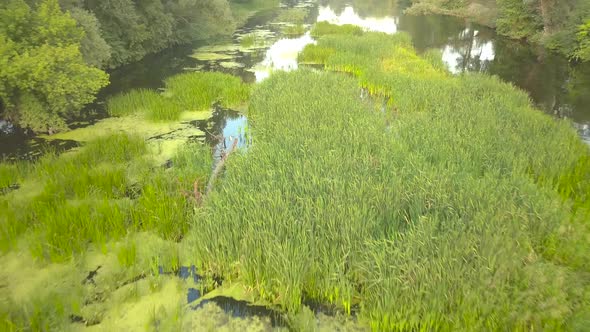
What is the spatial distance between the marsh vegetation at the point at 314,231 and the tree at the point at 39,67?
2.40m

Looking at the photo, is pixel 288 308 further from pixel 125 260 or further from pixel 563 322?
pixel 563 322

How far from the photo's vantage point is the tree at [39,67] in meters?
9.69

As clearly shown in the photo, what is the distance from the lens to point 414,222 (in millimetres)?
5789

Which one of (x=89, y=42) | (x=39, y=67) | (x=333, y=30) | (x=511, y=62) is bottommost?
(x=511, y=62)

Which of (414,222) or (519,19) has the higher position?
(519,19)

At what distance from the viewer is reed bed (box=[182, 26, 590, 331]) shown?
450 centimetres

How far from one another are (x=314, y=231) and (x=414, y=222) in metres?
1.54

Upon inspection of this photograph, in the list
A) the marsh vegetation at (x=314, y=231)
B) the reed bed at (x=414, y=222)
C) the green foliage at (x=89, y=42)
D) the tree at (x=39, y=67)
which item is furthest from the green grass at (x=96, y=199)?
the green foliage at (x=89, y=42)

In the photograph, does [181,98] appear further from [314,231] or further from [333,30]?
[333,30]

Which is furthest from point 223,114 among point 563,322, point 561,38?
point 561,38

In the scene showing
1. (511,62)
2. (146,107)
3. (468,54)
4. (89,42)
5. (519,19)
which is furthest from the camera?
(519,19)

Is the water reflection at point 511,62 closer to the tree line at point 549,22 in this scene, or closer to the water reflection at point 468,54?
the water reflection at point 468,54

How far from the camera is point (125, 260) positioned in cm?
576

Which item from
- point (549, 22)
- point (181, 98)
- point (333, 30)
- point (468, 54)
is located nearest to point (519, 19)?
point (549, 22)
